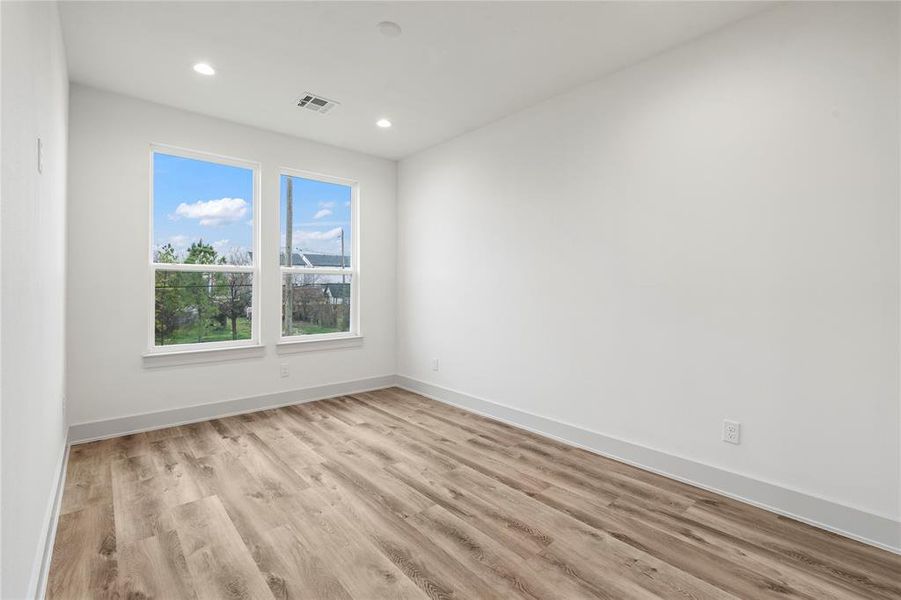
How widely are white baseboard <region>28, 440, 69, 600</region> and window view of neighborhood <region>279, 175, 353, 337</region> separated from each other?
2216mm

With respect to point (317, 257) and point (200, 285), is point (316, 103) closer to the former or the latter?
point (317, 257)

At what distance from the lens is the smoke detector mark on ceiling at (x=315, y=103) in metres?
3.52

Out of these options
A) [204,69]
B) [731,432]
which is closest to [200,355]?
[204,69]

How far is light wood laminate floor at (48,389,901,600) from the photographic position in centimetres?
179

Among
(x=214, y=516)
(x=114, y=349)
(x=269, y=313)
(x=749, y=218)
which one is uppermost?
(x=749, y=218)

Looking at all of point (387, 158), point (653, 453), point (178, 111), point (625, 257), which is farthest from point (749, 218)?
point (178, 111)

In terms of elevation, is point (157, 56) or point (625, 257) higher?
point (157, 56)

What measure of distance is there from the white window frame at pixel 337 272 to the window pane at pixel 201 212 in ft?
1.09

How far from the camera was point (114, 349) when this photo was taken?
348 cm

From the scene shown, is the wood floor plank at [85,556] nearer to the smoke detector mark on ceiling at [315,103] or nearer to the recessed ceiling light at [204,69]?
the recessed ceiling light at [204,69]

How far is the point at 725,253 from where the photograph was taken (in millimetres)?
2598

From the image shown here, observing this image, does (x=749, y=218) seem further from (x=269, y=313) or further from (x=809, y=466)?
(x=269, y=313)

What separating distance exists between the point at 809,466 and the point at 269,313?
4.25 meters

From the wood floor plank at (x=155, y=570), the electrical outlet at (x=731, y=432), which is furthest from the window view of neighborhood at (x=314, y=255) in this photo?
the electrical outlet at (x=731, y=432)
